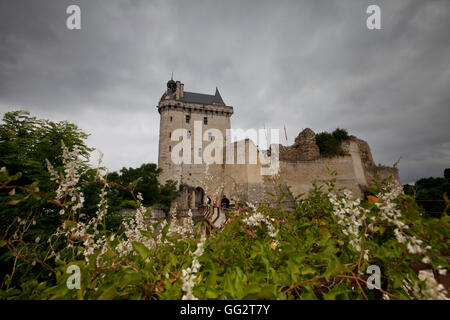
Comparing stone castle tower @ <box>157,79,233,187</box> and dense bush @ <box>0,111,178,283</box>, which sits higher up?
stone castle tower @ <box>157,79,233,187</box>

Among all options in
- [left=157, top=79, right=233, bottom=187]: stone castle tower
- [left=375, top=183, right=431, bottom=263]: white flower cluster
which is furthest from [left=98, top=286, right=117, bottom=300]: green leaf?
[left=157, top=79, right=233, bottom=187]: stone castle tower

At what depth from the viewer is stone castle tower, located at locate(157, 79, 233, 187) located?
93.4 ft

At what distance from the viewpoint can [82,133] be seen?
8.26 metres

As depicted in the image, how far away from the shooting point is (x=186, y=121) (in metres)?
31.7

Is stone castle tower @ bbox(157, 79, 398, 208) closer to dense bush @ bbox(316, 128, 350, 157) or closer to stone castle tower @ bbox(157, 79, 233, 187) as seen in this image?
stone castle tower @ bbox(157, 79, 233, 187)

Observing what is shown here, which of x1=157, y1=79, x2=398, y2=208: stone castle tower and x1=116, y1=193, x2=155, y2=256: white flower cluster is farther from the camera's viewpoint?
x1=157, y1=79, x2=398, y2=208: stone castle tower

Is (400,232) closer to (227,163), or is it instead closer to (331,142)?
(227,163)

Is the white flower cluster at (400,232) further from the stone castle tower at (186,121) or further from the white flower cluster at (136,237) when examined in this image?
the stone castle tower at (186,121)

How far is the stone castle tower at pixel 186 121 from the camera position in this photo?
2845 cm

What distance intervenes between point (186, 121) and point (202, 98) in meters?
7.37

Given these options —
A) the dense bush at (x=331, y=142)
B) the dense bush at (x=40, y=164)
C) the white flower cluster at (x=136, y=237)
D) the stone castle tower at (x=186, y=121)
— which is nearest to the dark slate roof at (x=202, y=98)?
the stone castle tower at (x=186, y=121)

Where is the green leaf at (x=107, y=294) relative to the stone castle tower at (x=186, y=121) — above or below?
below

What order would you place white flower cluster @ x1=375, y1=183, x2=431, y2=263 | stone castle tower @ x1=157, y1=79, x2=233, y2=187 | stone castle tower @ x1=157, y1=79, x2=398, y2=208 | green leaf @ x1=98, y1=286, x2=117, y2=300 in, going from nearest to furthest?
green leaf @ x1=98, y1=286, x2=117, y2=300 → white flower cluster @ x1=375, y1=183, x2=431, y2=263 → stone castle tower @ x1=157, y1=79, x2=398, y2=208 → stone castle tower @ x1=157, y1=79, x2=233, y2=187
